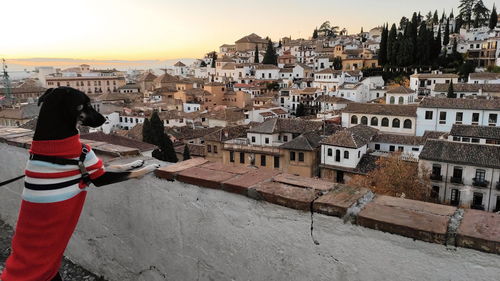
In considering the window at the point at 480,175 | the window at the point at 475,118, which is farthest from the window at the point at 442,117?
the window at the point at 480,175

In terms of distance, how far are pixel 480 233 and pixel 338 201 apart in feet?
1.95

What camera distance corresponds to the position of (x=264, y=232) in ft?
6.58

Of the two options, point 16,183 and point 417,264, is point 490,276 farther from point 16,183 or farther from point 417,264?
point 16,183

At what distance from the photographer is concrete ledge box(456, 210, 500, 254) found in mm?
1409

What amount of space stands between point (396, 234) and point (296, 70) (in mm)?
52544

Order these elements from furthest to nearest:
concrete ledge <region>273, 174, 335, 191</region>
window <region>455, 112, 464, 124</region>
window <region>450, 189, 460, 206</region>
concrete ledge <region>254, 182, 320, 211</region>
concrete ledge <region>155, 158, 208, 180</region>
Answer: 1. window <region>455, 112, 464, 124</region>
2. window <region>450, 189, 460, 206</region>
3. concrete ledge <region>155, 158, 208, 180</region>
4. concrete ledge <region>273, 174, 335, 191</region>
5. concrete ledge <region>254, 182, 320, 211</region>

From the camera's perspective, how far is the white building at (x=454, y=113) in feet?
80.7

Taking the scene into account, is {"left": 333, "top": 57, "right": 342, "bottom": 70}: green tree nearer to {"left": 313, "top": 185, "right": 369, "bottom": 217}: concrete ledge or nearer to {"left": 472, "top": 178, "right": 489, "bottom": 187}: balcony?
{"left": 472, "top": 178, "right": 489, "bottom": 187}: balcony

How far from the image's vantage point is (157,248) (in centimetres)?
254

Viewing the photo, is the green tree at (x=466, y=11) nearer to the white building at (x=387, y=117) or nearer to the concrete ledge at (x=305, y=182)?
the white building at (x=387, y=117)

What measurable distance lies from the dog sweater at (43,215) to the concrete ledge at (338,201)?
1206mm

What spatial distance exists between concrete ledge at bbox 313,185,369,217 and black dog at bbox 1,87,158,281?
1.19 meters

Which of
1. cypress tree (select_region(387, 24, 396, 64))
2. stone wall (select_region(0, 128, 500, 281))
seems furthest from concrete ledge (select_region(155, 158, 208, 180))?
cypress tree (select_region(387, 24, 396, 64))

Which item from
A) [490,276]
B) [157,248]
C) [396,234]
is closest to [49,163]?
[157,248]
